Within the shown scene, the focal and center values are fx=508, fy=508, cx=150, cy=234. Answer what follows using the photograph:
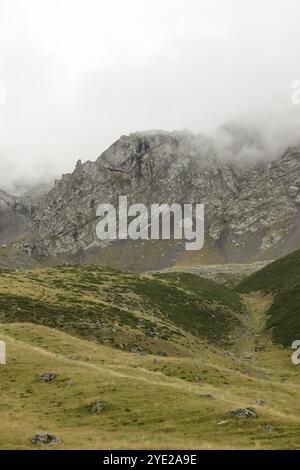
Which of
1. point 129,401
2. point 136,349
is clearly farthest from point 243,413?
point 136,349

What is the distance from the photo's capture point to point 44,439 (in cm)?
3166

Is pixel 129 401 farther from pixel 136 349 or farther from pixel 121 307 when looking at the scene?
pixel 121 307

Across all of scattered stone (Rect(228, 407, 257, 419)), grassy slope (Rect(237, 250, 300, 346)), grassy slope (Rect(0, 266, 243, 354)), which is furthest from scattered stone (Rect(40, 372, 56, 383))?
grassy slope (Rect(237, 250, 300, 346))

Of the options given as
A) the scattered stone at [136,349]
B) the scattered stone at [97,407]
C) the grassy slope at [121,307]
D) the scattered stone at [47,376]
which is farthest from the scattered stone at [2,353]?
the scattered stone at [136,349]

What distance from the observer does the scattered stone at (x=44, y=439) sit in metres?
31.4

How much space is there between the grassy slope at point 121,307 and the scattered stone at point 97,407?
27.9 m

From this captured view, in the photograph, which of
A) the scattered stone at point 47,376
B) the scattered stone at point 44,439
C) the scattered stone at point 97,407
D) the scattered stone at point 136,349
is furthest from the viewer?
the scattered stone at point 136,349

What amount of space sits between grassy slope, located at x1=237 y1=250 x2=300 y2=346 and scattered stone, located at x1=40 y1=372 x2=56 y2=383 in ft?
175

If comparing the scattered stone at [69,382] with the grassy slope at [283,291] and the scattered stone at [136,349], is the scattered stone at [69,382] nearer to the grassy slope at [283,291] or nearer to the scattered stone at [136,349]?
the scattered stone at [136,349]

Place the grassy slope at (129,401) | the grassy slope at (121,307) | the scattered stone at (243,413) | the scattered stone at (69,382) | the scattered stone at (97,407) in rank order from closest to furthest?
the grassy slope at (129,401)
the scattered stone at (243,413)
the scattered stone at (97,407)
the scattered stone at (69,382)
the grassy slope at (121,307)

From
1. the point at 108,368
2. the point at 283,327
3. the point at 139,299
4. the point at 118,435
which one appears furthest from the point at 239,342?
the point at 118,435

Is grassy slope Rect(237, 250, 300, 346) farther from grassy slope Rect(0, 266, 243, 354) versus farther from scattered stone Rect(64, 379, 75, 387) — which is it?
scattered stone Rect(64, 379, 75, 387)

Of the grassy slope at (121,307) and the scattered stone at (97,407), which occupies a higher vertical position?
the grassy slope at (121,307)

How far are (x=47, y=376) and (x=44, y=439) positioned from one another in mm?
14884
